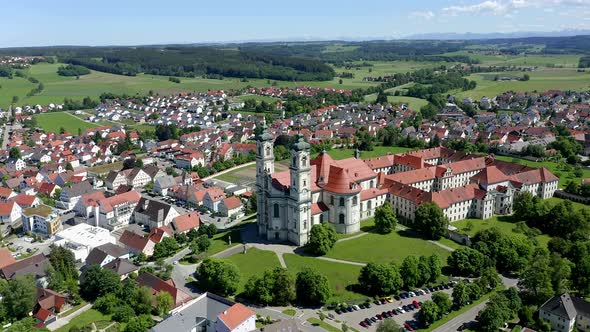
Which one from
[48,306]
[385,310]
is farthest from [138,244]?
[385,310]

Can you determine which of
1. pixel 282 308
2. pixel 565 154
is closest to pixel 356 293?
pixel 282 308

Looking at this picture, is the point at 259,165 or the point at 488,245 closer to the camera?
the point at 488,245

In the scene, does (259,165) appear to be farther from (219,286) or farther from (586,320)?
(586,320)

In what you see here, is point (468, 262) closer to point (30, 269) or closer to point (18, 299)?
point (18, 299)

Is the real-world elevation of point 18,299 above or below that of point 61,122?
below

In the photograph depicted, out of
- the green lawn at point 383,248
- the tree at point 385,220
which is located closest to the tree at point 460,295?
the green lawn at point 383,248

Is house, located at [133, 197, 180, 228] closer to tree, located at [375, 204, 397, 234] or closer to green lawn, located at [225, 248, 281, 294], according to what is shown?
green lawn, located at [225, 248, 281, 294]
